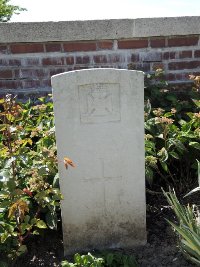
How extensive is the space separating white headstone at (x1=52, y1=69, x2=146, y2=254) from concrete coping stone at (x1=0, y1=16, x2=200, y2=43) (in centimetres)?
150

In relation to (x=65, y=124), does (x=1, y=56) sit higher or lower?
higher

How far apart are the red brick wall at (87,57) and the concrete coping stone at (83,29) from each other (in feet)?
0.23

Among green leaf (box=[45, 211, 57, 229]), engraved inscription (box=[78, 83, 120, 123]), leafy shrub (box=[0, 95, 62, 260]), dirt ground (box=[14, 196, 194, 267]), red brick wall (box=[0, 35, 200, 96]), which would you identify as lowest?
dirt ground (box=[14, 196, 194, 267])

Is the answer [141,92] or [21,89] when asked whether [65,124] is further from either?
[21,89]

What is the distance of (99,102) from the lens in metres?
2.28

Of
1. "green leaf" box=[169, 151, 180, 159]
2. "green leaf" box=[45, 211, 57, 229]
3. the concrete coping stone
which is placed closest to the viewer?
"green leaf" box=[45, 211, 57, 229]

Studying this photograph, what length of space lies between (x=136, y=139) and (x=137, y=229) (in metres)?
0.61

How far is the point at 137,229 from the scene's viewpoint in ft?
8.30

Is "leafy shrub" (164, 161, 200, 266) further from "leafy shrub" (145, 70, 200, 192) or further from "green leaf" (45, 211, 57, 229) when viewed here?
"green leaf" (45, 211, 57, 229)

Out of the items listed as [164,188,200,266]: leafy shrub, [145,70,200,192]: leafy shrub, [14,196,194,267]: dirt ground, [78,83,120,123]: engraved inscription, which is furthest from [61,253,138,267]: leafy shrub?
[78,83,120,123]: engraved inscription

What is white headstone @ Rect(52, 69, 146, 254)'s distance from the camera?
2.25m

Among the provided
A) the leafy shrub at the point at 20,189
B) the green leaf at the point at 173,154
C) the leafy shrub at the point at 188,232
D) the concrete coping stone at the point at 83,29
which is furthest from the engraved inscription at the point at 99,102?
the concrete coping stone at the point at 83,29

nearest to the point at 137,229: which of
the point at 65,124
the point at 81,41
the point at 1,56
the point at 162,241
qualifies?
the point at 162,241

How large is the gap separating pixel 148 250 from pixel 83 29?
81.6 inches
